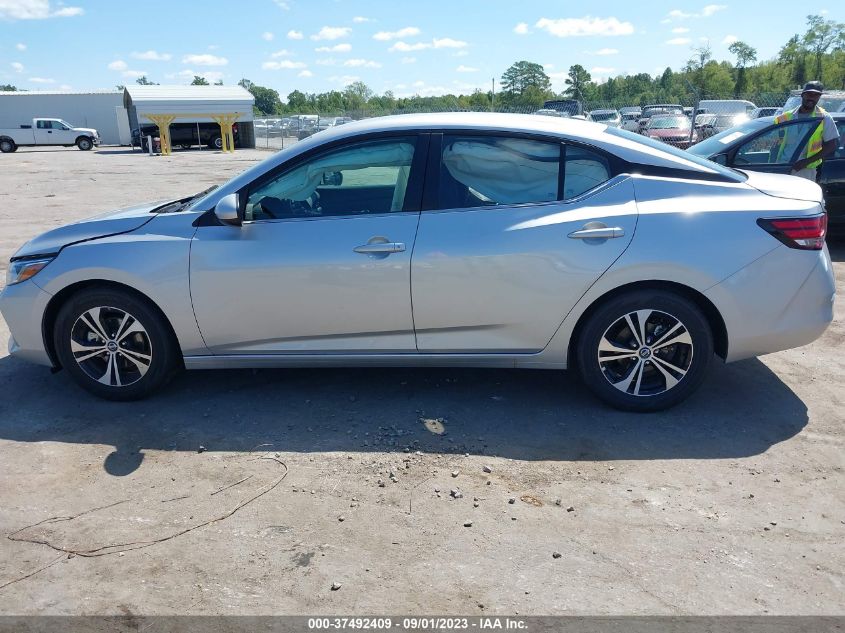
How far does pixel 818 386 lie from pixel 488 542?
112 inches

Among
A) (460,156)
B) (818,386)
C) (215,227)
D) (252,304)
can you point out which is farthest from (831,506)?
(215,227)

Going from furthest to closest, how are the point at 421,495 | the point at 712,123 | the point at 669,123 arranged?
1. the point at 669,123
2. the point at 712,123
3. the point at 421,495

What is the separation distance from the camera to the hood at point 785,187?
13.2 ft

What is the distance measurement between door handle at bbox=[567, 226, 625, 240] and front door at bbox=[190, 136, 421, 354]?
3.00ft

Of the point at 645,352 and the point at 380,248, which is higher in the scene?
the point at 380,248

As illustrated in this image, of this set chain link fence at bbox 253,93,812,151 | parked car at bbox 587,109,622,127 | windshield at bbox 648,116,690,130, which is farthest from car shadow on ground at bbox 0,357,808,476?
parked car at bbox 587,109,622,127

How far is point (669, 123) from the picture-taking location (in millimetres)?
25031

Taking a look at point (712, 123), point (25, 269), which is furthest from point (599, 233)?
point (712, 123)

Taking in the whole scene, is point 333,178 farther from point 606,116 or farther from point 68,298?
point 606,116

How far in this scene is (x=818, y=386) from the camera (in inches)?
179

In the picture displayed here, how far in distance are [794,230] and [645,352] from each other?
3.43ft

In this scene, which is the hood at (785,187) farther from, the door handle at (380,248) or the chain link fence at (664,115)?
the chain link fence at (664,115)

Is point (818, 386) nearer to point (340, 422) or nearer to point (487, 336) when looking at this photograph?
point (487, 336)

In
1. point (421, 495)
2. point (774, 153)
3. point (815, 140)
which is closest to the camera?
point (421, 495)
